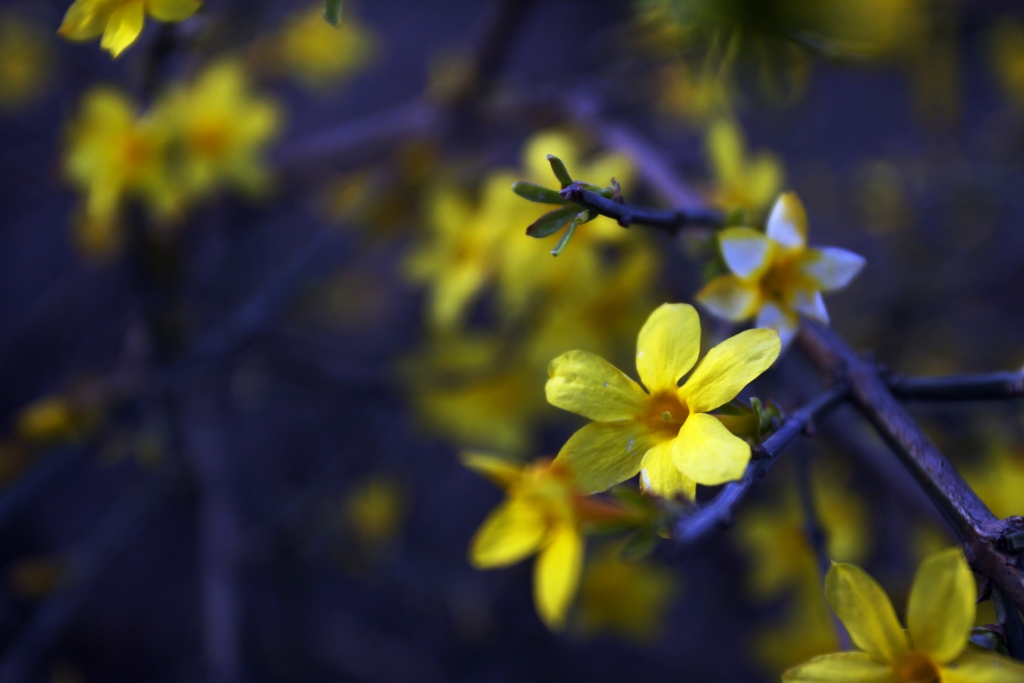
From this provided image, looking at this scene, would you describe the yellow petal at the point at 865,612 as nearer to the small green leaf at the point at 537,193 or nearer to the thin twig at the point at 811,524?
the thin twig at the point at 811,524

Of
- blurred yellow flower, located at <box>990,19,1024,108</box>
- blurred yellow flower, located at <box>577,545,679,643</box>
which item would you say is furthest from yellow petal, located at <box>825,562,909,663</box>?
blurred yellow flower, located at <box>990,19,1024,108</box>

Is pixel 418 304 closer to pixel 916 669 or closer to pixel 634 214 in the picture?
pixel 634 214

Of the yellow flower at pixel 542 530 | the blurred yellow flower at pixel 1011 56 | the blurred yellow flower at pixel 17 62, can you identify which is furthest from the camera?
the blurred yellow flower at pixel 17 62

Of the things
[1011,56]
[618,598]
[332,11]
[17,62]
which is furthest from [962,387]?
[17,62]

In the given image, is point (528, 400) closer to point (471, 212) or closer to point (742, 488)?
point (471, 212)

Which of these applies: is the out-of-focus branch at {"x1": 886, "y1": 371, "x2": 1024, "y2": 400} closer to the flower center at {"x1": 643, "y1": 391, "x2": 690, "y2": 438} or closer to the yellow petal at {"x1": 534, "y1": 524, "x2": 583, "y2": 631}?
the flower center at {"x1": 643, "y1": 391, "x2": 690, "y2": 438}

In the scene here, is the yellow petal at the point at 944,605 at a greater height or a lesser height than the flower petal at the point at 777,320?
lesser

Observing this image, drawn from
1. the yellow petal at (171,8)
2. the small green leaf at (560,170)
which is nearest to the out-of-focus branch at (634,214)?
the small green leaf at (560,170)
